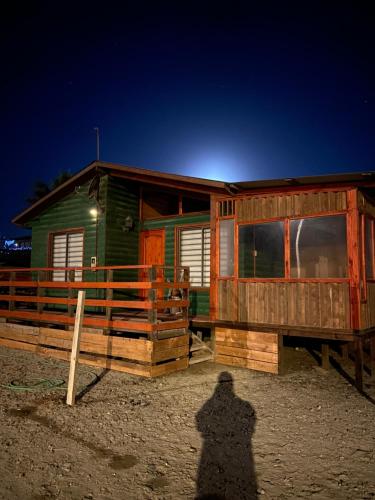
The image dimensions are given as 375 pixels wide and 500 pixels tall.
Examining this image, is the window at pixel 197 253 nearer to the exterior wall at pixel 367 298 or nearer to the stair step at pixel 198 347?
the stair step at pixel 198 347

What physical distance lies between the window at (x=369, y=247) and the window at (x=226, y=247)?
2.85 metres

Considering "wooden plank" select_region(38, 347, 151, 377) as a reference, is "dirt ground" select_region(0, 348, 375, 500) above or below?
below

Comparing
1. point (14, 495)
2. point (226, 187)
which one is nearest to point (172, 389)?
point (14, 495)

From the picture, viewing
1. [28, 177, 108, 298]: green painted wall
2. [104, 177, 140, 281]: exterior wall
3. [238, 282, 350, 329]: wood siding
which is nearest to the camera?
[238, 282, 350, 329]: wood siding

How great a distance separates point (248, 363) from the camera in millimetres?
8055

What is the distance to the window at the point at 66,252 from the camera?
12.1m

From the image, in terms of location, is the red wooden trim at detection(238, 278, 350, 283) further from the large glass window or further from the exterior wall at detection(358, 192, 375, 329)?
the exterior wall at detection(358, 192, 375, 329)

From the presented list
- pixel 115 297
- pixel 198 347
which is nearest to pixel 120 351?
pixel 198 347

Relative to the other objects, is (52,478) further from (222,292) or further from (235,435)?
(222,292)

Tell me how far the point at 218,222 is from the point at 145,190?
4008 millimetres

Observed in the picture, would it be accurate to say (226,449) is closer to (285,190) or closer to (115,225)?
(285,190)

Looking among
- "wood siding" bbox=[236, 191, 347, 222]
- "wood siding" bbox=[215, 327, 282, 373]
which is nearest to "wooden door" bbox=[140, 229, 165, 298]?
"wood siding" bbox=[215, 327, 282, 373]

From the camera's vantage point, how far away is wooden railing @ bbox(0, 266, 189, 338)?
736 cm

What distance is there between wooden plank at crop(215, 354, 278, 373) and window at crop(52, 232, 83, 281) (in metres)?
5.73
